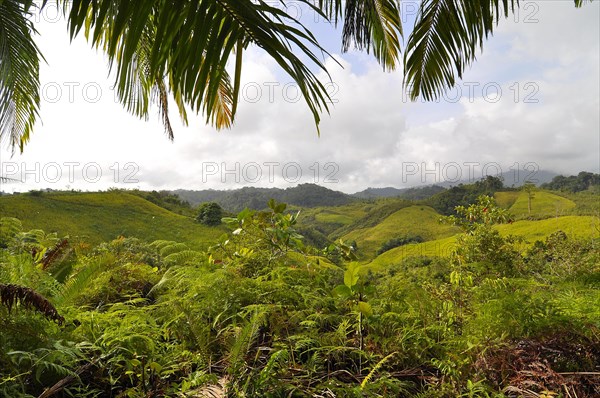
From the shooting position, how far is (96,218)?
3697cm

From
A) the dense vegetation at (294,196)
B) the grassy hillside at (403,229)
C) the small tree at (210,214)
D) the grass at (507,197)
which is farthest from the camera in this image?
the dense vegetation at (294,196)

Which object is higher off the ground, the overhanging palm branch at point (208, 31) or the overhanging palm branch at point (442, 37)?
the overhanging palm branch at point (442, 37)

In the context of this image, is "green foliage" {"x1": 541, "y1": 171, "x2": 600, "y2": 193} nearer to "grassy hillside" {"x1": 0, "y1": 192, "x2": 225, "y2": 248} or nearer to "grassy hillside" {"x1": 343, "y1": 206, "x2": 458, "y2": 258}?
"grassy hillside" {"x1": 343, "y1": 206, "x2": 458, "y2": 258}

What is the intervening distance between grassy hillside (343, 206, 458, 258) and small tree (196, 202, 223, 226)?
121 feet

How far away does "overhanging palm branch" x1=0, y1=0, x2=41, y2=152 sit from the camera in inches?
148

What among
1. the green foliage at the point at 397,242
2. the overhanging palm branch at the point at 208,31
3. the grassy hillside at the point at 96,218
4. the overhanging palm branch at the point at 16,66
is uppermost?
the overhanging palm branch at the point at 16,66

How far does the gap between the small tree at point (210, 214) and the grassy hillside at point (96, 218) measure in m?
0.78

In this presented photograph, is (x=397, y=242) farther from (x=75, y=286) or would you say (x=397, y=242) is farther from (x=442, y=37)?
(x=75, y=286)

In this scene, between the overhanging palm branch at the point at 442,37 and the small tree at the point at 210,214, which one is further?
the small tree at the point at 210,214

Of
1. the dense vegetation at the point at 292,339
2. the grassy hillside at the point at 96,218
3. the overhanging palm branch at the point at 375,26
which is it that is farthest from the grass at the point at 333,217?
the dense vegetation at the point at 292,339

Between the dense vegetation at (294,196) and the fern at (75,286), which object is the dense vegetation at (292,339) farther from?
the dense vegetation at (294,196)

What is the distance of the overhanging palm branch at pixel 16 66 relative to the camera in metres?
3.76

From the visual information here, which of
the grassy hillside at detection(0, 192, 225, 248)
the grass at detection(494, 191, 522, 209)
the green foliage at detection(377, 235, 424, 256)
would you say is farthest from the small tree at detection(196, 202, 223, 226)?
the grass at detection(494, 191, 522, 209)

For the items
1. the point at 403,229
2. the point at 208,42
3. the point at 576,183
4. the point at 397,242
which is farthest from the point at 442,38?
the point at 576,183
